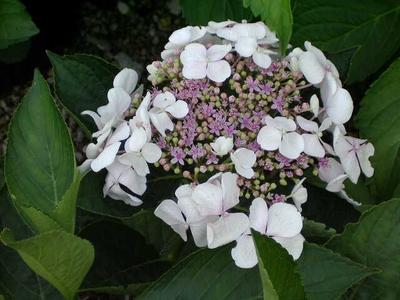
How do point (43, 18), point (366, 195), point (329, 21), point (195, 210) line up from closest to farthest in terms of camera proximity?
point (195, 210)
point (366, 195)
point (329, 21)
point (43, 18)

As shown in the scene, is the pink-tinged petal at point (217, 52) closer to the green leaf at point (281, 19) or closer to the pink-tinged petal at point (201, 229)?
the green leaf at point (281, 19)

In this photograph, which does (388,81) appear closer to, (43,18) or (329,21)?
(329,21)

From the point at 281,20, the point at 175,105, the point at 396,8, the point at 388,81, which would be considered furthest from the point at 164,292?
the point at 396,8

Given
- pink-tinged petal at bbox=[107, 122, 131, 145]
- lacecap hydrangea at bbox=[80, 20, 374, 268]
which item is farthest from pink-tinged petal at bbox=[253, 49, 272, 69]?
pink-tinged petal at bbox=[107, 122, 131, 145]

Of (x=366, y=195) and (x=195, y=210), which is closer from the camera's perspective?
(x=195, y=210)

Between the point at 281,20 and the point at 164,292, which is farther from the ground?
the point at 281,20

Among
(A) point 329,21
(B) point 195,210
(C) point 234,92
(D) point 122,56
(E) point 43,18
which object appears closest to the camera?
(B) point 195,210
